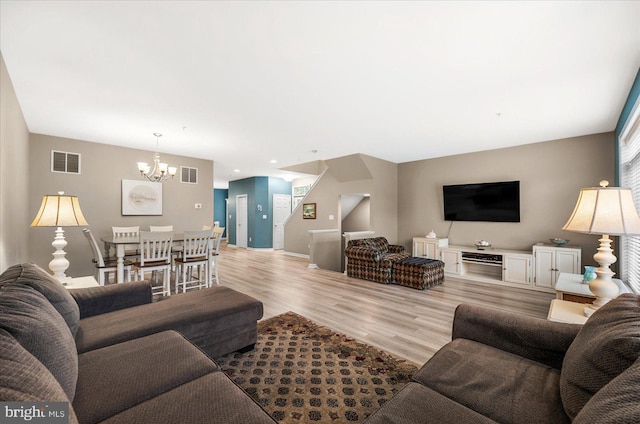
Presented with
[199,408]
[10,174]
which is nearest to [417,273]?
[199,408]

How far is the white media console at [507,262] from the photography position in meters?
4.28

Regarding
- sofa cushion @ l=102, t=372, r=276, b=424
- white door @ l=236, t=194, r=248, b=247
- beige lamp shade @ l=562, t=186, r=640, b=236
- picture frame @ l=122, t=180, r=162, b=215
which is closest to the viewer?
sofa cushion @ l=102, t=372, r=276, b=424

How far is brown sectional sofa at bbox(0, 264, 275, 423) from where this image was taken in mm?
865

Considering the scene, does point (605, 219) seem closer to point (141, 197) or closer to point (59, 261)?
point (59, 261)

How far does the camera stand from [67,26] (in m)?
1.91

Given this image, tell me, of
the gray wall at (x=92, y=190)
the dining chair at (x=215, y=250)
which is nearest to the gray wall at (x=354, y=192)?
the dining chair at (x=215, y=250)

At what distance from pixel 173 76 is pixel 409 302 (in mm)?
3849

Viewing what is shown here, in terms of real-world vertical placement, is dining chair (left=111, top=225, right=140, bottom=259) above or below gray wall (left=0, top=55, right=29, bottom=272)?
below

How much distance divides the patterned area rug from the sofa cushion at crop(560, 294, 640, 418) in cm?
108

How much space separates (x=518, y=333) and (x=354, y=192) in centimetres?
519

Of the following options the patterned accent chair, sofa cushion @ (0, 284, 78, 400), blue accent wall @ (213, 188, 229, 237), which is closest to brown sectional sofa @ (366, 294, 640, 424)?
sofa cushion @ (0, 284, 78, 400)

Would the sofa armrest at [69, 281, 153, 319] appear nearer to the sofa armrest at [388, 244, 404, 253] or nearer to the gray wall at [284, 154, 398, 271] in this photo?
the gray wall at [284, 154, 398, 271]

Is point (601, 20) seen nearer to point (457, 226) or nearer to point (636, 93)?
point (636, 93)

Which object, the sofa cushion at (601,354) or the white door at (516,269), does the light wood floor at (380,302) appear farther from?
the sofa cushion at (601,354)
